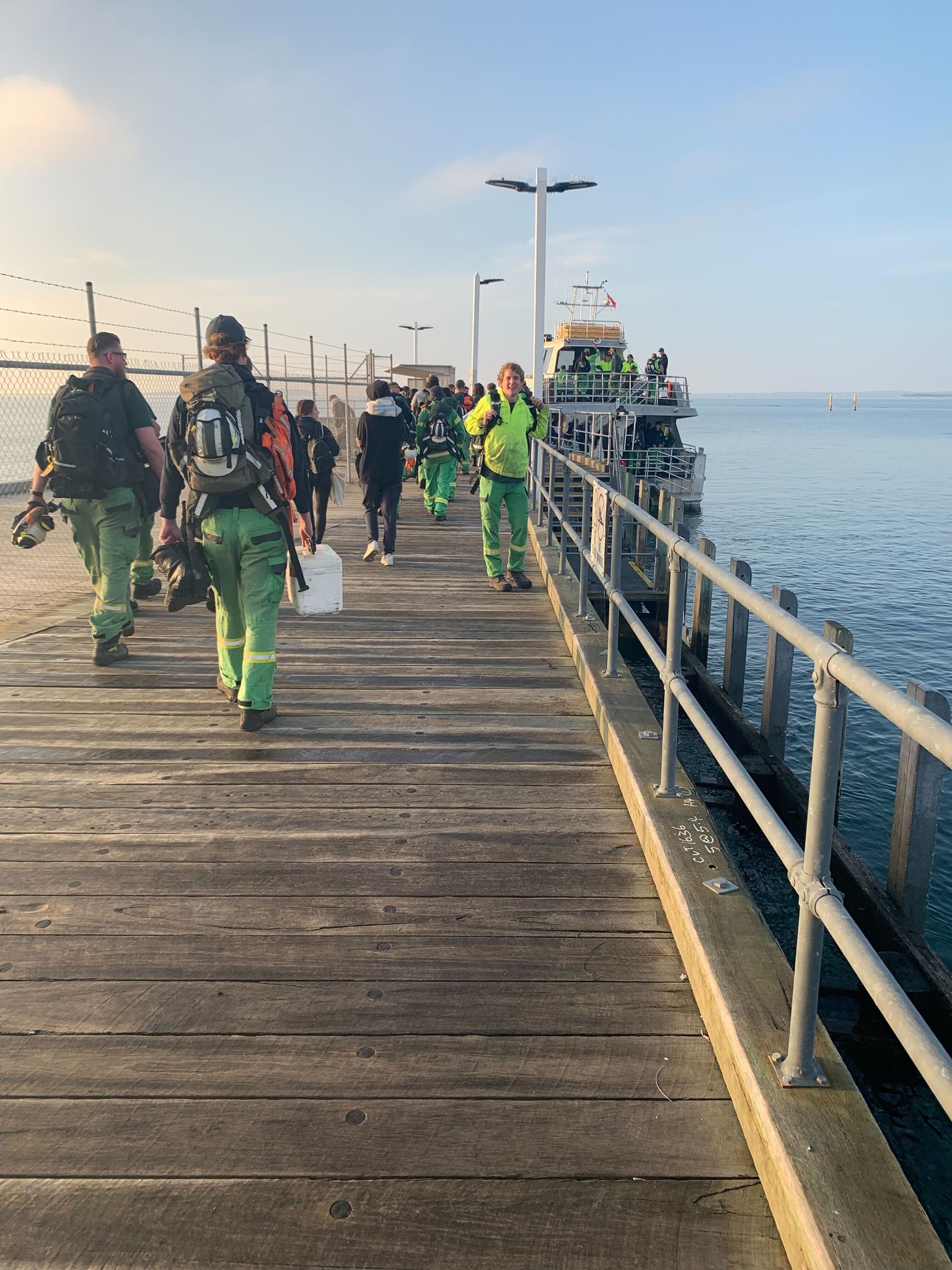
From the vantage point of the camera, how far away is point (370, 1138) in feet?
6.45

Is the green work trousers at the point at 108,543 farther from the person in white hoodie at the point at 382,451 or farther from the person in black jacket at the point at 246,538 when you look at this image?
the person in white hoodie at the point at 382,451

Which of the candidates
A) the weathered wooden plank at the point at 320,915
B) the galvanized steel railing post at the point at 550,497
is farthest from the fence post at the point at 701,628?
the weathered wooden plank at the point at 320,915

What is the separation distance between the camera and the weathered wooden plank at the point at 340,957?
2.56 metres

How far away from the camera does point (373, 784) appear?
12.7ft

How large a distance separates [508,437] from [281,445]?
343 centimetres

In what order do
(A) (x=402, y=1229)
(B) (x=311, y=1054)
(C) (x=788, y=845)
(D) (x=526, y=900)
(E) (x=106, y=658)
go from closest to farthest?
(A) (x=402, y=1229) < (C) (x=788, y=845) < (B) (x=311, y=1054) < (D) (x=526, y=900) < (E) (x=106, y=658)

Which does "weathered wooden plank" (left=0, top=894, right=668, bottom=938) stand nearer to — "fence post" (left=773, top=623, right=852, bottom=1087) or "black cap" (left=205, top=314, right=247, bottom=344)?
"fence post" (left=773, top=623, right=852, bottom=1087)

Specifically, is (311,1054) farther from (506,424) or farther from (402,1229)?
(506,424)

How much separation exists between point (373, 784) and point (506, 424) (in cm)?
440

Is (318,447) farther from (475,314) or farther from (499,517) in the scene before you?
(475,314)

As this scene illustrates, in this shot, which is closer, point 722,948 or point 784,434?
point 722,948

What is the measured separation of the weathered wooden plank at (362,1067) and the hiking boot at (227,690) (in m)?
2.65

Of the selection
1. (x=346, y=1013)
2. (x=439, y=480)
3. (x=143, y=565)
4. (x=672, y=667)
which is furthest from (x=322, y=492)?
(x=346, y=1013)

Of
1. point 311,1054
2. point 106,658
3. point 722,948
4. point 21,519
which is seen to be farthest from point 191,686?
point 722,948
